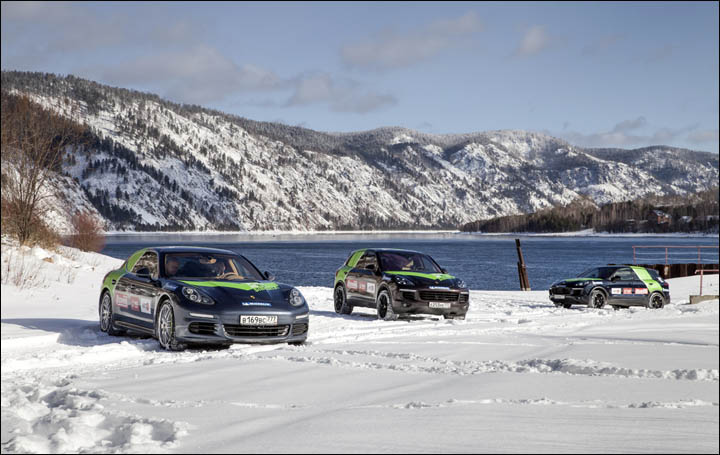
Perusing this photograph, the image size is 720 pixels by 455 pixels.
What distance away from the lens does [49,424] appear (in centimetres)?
534

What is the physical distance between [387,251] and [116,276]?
23.3 feet

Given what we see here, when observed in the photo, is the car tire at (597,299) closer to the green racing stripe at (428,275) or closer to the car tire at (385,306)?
the green racing stripe at (428,275)

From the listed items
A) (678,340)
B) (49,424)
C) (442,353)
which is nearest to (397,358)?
(442,353)

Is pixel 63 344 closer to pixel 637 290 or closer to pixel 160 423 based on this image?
pixel 160 423

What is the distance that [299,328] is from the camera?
11414mm

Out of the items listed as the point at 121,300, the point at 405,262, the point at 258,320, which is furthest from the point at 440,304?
the point at 121,300

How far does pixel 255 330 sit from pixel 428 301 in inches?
238

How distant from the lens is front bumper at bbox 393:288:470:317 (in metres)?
16.2

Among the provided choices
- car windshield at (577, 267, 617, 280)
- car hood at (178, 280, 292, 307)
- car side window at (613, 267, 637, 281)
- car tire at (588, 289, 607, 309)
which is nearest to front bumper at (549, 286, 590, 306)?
car tire at (588, 289, 607, 309)

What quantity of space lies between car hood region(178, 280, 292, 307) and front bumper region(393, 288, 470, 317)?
477 centimetres

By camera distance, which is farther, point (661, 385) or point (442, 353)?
point (442, 353)

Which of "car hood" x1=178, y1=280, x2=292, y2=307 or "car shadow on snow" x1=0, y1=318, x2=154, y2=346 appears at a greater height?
"car hood" x1=178, y1=280, x2=292, y2=307

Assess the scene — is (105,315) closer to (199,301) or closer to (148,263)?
(148,263)

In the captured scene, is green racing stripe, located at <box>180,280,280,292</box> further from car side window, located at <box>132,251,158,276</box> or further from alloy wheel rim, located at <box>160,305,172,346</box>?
car side window, located at <box>132,251,158,276</box>
